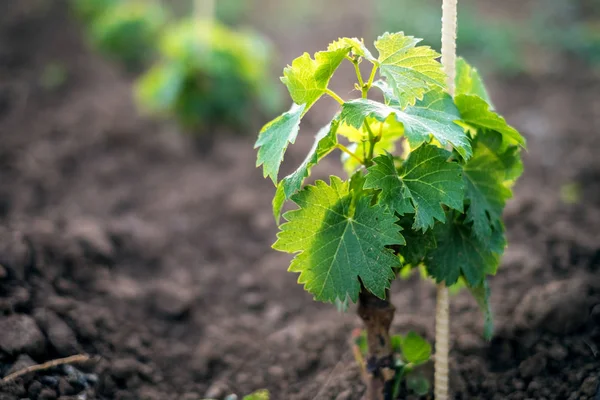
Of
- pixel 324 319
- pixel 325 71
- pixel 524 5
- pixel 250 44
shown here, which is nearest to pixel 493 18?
pixel 524 5

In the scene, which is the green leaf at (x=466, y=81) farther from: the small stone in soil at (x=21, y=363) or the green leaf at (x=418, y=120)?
the small stone in soil at (x=21, y=363)

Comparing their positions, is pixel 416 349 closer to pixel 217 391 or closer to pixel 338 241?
pixel 338 241

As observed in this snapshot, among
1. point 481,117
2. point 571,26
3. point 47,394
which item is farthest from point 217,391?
point 571,26

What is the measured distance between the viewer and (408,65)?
1.71 meters

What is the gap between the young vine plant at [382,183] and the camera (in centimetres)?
166

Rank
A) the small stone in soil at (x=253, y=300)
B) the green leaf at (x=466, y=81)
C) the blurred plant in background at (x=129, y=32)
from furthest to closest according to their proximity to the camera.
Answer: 1. the blurred plant in background at (x=129, y=32)
2. the small stone in soil at (x=253, y=300)
3. the green leaf at (x=466, y=81)

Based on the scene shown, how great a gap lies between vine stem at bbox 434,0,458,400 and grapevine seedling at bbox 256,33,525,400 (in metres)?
0.11

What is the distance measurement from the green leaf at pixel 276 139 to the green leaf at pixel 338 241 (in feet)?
0.40

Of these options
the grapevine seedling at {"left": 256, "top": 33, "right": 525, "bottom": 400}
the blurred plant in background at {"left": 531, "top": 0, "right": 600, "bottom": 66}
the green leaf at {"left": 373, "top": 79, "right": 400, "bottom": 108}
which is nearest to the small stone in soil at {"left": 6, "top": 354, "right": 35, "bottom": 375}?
the grapevine seedling at {"left": 256, "top": 33, "right": 525, "bottom": 400}

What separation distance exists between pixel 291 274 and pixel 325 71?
5.61 feet

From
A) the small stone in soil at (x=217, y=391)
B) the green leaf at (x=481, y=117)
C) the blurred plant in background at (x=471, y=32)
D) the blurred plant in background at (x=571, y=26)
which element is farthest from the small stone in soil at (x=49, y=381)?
the blurred plant in background at (x=571, y=26)

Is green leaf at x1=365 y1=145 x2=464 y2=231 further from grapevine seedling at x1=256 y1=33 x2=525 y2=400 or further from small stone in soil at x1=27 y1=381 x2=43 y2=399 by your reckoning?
small stone in soil at x1=27 y1=381 x2=43 y2=399

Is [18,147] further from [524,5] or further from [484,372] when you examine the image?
[524,5]

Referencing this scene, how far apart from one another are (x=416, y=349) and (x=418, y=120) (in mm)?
824
